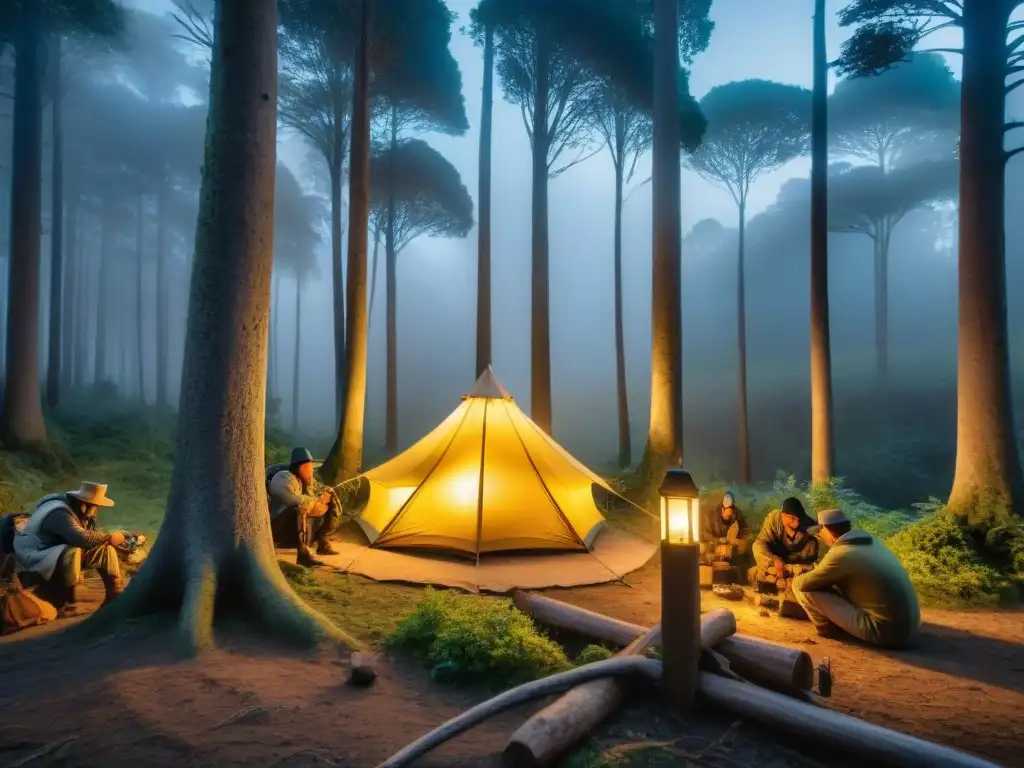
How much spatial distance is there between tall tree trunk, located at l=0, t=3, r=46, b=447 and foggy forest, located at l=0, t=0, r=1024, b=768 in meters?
0.05

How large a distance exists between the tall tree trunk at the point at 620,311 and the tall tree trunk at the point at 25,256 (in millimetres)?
11737

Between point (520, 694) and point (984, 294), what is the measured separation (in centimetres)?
728

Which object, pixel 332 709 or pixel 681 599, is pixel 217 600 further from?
pixel 681 599

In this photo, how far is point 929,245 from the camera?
131 ft

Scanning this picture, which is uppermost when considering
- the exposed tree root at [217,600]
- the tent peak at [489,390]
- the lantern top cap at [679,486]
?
the tent peak at [489,390]

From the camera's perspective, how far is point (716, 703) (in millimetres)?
3156

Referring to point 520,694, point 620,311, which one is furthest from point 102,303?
point 520,694

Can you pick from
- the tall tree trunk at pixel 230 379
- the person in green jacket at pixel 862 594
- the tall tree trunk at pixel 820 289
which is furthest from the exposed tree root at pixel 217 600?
the tall tree trunk at pixel 820 289

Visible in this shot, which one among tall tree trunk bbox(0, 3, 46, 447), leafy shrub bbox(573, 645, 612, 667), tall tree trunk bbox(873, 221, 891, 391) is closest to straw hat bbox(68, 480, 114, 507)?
leafy shrub bbox(573, 645, 612, 667)

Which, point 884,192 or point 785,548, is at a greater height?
point 884,192

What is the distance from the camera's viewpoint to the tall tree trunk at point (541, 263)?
Answer: 11.9 m

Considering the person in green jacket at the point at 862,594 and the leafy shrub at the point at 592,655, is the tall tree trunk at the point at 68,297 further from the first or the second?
the person in green jacket at the point at 862,594

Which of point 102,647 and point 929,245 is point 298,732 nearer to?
point 102,647

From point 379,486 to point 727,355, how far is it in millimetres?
32263
